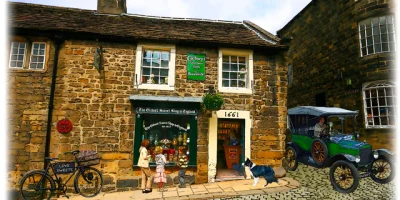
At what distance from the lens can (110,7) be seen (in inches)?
372

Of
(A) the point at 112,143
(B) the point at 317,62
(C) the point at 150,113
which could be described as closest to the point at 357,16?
(B) the point at 317,62

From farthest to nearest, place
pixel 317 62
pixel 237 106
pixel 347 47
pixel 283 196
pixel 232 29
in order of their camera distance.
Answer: pixel 317 62 < pixel 347 47 < pixel 232 29 < pixel 237 106 < pixel 283 196

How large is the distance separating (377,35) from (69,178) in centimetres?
1275

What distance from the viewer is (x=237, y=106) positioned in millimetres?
7922

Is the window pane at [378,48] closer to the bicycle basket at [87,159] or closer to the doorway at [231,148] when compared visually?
the doorway at [231,148]

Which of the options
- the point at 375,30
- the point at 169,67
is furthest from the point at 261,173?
the point at 375,30

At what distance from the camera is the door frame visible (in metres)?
7.57

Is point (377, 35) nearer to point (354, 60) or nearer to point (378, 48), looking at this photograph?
point (378, 48)

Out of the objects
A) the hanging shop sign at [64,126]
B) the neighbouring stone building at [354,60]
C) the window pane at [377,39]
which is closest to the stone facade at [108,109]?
the hanging shop sign at [64,126]

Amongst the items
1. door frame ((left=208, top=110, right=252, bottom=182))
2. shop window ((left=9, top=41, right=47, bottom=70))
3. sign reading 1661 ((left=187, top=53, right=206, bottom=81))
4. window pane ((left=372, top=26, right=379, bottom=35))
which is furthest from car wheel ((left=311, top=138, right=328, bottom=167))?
shop window ((left=9, top=41, right=47, bottom=70))

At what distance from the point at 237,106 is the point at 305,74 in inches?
300

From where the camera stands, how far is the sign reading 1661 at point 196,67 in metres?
7.89

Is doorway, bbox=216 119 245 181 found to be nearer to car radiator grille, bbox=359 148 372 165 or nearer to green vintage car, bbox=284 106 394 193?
green vintage car, bbox=284 106 394 193

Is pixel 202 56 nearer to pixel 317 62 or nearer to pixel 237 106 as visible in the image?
pixel 237 106
